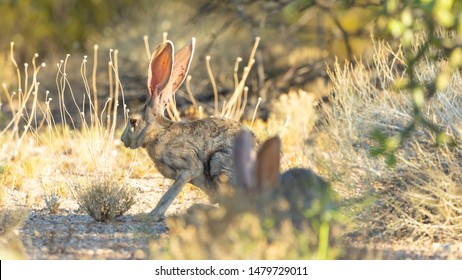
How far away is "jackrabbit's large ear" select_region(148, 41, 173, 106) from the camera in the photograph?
7.45 meters

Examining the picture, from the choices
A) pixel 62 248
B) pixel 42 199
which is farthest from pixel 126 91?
pixel 62 248

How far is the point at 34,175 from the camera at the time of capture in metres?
9.61

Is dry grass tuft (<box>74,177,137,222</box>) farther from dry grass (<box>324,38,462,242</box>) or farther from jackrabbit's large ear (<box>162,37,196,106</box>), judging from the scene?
dry grass (<box>324,38,462,242</box>)

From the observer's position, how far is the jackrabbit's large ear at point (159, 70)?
7.45 meters

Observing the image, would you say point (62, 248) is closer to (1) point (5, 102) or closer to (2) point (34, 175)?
(2) point (34, 175)

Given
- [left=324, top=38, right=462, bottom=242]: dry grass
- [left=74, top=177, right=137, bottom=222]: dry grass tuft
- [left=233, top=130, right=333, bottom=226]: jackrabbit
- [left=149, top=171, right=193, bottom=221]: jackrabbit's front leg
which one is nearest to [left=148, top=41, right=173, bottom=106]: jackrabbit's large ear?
[left=149, top=171, right=193, bottom=221]: jackrabbit's front leg

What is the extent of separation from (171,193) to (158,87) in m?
0.81

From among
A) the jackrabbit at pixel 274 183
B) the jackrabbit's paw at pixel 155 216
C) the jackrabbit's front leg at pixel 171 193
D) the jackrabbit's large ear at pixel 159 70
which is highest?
the jackrabbit's large ear at pixel 159 70

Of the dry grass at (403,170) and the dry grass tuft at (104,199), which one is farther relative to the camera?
the dry grass tuft at (104,199)

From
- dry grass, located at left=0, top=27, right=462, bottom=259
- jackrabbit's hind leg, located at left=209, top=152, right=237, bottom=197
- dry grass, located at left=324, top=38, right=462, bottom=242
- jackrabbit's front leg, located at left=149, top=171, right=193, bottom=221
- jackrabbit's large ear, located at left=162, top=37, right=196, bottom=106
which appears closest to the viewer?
dry grass, located at left=0, top=27, right=462, bottom=259

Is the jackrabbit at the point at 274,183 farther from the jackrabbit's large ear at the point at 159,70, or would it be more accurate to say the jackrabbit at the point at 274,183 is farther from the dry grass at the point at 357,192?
the jackrabbit's large ear at the point at 159,70

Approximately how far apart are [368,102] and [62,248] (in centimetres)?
272

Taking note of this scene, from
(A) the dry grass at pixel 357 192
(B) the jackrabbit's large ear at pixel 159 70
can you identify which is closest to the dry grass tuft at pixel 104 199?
(A) the dry grass at pixel 357 192

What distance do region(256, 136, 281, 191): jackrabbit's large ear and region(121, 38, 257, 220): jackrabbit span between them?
177cm
